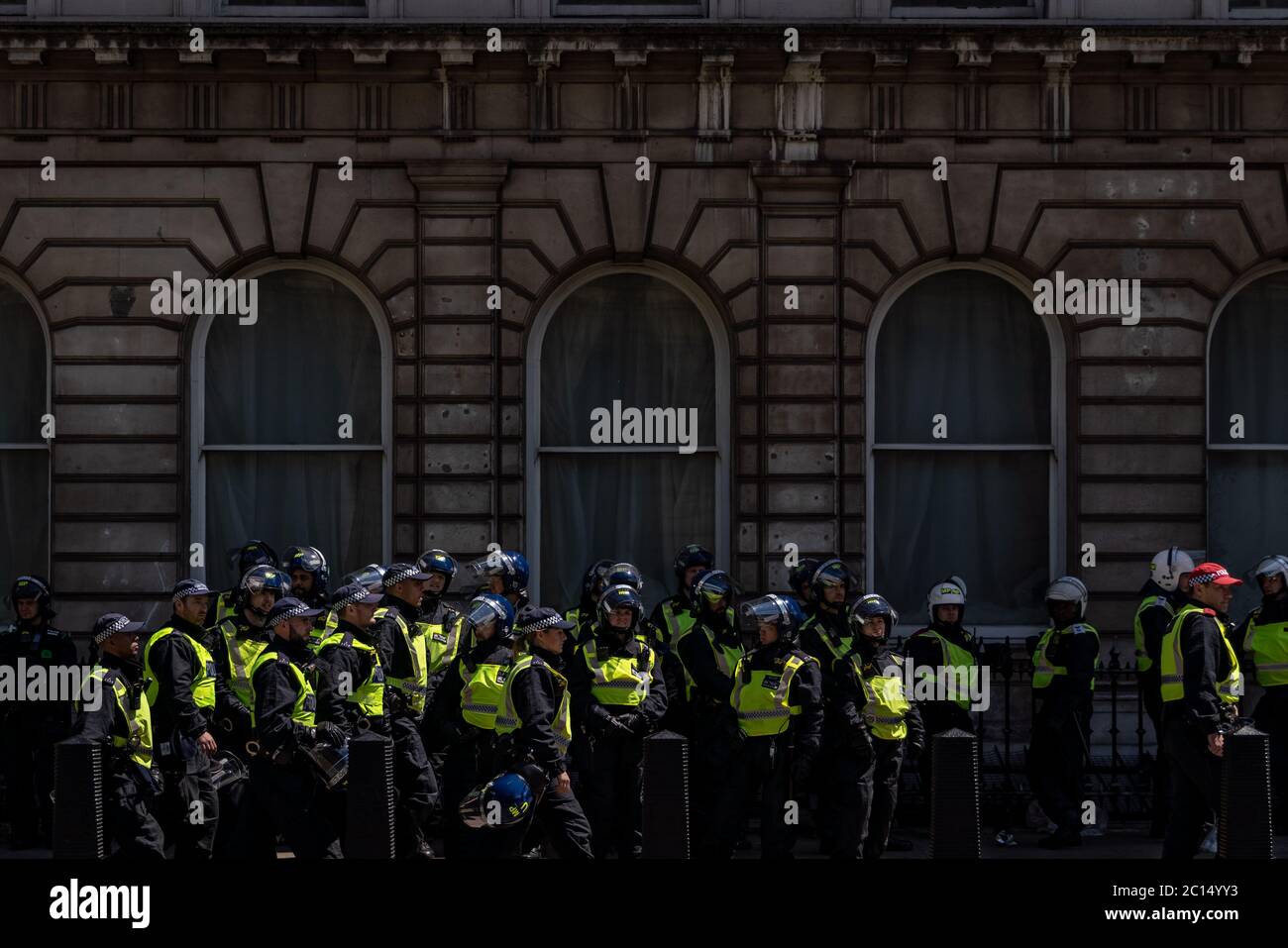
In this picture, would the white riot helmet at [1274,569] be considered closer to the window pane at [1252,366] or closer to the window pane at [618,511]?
the window pane at [1252,366]

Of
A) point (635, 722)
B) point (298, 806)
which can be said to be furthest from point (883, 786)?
point (298, 806)

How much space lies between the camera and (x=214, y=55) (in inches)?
669

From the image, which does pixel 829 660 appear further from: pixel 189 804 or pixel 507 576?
pixel 189 804

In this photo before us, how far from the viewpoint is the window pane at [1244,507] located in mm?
17562

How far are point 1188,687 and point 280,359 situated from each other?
383 inches

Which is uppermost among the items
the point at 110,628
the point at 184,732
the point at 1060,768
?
the point at 110,628

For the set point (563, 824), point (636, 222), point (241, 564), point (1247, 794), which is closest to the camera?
point (563, 824)

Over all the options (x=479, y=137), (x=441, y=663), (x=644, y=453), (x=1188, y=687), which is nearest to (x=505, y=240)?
(x=479, y=137)

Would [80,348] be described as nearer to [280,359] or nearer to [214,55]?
[280,359]

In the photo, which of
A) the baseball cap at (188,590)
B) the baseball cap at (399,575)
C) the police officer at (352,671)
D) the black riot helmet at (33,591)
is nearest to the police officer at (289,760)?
the police officer at (352,671)

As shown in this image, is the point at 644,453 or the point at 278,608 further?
the point at 644,453

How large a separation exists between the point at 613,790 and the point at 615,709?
0.64 meters

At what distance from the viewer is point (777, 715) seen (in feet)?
38.0

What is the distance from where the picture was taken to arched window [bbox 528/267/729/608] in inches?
691
